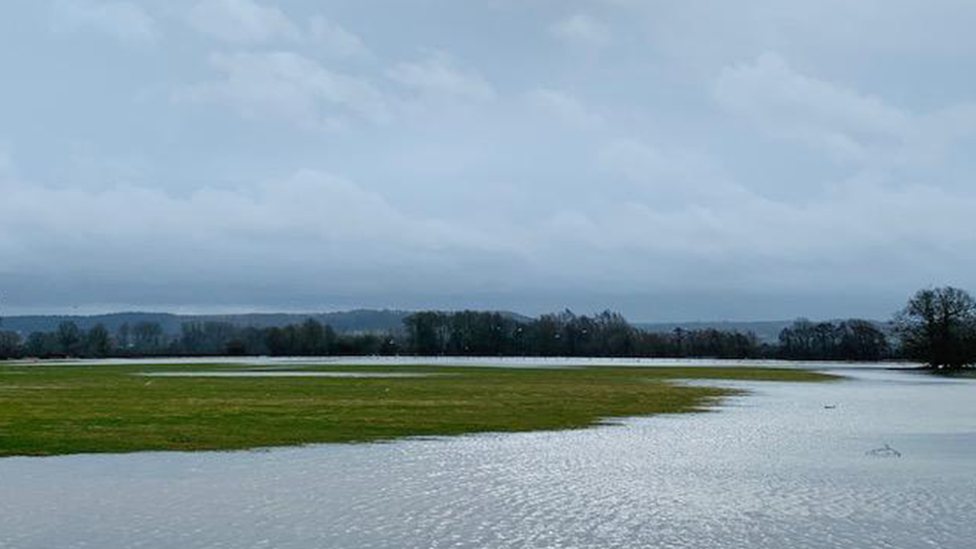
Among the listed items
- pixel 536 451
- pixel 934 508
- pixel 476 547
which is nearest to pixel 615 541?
pixel 476 547

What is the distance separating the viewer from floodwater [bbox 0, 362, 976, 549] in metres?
19.7

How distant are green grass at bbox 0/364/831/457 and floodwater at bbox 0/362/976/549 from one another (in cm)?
314

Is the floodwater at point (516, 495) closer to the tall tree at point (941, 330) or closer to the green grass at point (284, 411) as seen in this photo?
the green grass at point (284, 411)

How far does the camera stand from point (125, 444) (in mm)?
33094

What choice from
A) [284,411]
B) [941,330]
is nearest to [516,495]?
[284,411]

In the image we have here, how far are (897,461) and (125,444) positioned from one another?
77.9 feet

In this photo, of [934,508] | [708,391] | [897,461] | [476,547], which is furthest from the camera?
[708,391]

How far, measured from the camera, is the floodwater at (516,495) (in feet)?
64.8

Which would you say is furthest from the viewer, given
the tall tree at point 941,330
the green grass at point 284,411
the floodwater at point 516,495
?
the tall tree at point 941,330

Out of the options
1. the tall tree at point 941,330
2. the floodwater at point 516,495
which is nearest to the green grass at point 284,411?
the floodwater at point 516,495

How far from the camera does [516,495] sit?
2464 cm

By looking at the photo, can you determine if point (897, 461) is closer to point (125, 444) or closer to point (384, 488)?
point (384, 488)

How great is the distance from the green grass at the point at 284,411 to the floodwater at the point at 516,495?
124 inches

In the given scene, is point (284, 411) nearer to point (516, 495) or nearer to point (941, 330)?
point (516, 495)
